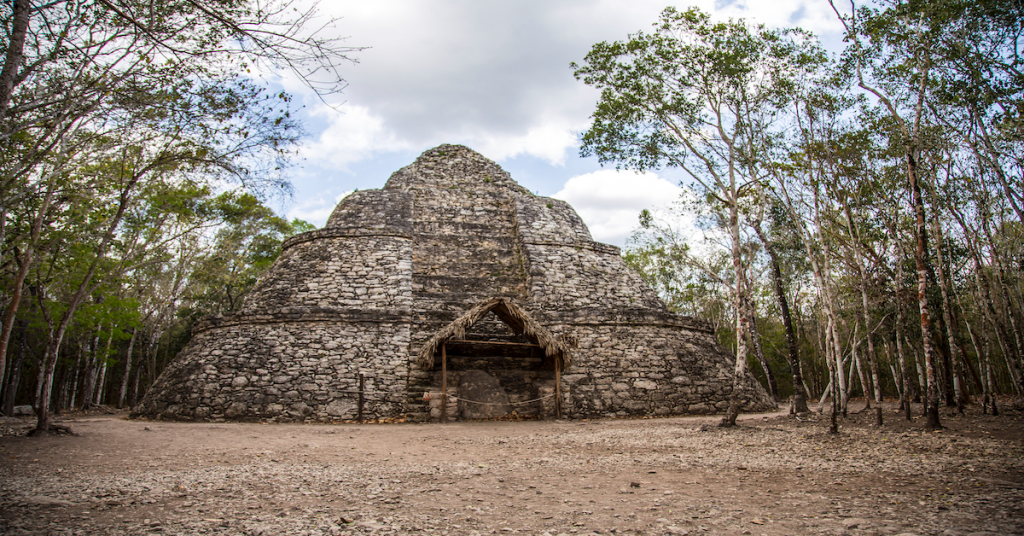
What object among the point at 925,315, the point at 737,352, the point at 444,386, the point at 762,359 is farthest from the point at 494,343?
the point at 762,359

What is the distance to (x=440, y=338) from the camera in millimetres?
8891

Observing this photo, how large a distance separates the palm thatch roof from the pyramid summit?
0.09 ft

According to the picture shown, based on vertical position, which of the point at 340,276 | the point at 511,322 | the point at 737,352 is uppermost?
the point at 340,276

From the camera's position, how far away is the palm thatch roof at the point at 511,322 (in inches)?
351

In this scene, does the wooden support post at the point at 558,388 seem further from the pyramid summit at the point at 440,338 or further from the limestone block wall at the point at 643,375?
the limestone block wall at the point at 643,375

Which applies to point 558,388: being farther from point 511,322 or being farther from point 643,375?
point 643,375

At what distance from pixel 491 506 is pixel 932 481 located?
131 inches

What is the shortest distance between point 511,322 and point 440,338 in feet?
4.88

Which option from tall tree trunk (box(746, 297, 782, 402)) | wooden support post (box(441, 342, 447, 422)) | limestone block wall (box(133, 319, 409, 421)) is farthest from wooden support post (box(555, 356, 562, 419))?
tall tree trunk (box(746, 297, 782, 402))

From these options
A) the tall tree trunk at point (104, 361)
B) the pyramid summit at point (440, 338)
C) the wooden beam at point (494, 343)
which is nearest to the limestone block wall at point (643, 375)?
the pyramid summit at point (440, 338)

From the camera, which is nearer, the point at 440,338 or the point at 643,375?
the point at 440,338

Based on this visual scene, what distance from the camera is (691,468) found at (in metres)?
4.64

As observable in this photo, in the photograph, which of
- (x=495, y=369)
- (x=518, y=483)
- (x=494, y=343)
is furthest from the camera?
(x=495, y=369)

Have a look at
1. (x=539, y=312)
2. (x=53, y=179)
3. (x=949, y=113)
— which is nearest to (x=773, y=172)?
(x=949, y=113)
